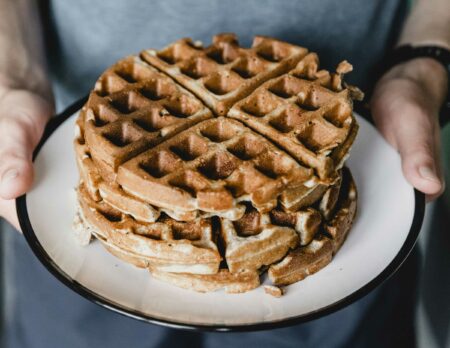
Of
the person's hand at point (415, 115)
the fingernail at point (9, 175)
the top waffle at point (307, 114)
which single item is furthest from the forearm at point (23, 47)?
the person's hand at point (415, 115)

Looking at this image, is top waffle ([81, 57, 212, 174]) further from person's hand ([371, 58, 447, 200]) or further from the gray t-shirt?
person's hand ([371, 58, 447, 200])

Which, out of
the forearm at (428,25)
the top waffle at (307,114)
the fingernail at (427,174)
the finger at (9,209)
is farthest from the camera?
the forearm at (428,25)

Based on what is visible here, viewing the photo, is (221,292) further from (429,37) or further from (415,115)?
(429,37)

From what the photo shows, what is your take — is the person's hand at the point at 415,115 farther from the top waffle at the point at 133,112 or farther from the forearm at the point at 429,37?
the top waffle at the point at 133,112

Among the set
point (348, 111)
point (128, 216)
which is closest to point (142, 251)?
point (128, 216)

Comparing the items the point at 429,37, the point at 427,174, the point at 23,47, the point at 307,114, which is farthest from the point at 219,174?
the point at 429,37

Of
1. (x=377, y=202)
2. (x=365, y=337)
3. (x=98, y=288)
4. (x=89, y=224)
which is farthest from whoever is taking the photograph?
(x=365, y=337)

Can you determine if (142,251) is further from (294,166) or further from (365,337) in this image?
(365,337)
